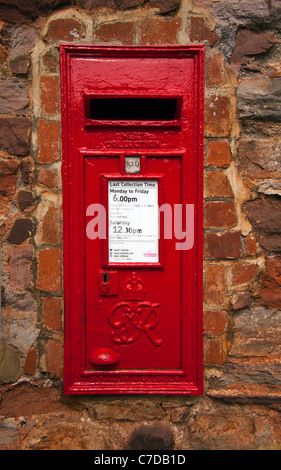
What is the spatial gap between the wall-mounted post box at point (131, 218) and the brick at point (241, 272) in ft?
0.64

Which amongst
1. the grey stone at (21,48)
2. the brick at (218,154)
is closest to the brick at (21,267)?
the grey stone at (21,48)

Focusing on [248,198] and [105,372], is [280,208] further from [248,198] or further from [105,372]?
[105,372]

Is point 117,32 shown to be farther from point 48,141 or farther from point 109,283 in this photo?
point 109,283

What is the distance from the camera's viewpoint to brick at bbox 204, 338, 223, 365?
5.27 ft

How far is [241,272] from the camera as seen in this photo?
5.24ft

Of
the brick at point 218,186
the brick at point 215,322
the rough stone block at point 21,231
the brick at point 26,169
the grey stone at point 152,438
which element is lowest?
the grey stone at point 152,438

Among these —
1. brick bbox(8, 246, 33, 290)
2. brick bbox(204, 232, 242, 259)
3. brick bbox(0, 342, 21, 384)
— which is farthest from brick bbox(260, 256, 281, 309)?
brick bbox(0, 342, 21, 384)

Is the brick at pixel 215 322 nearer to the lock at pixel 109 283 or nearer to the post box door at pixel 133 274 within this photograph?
the post box door at pixel 133 274

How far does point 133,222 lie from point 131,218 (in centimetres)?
2

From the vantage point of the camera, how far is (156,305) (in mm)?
1544

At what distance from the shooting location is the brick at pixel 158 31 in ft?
5.08

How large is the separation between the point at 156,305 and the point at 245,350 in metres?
0.53
